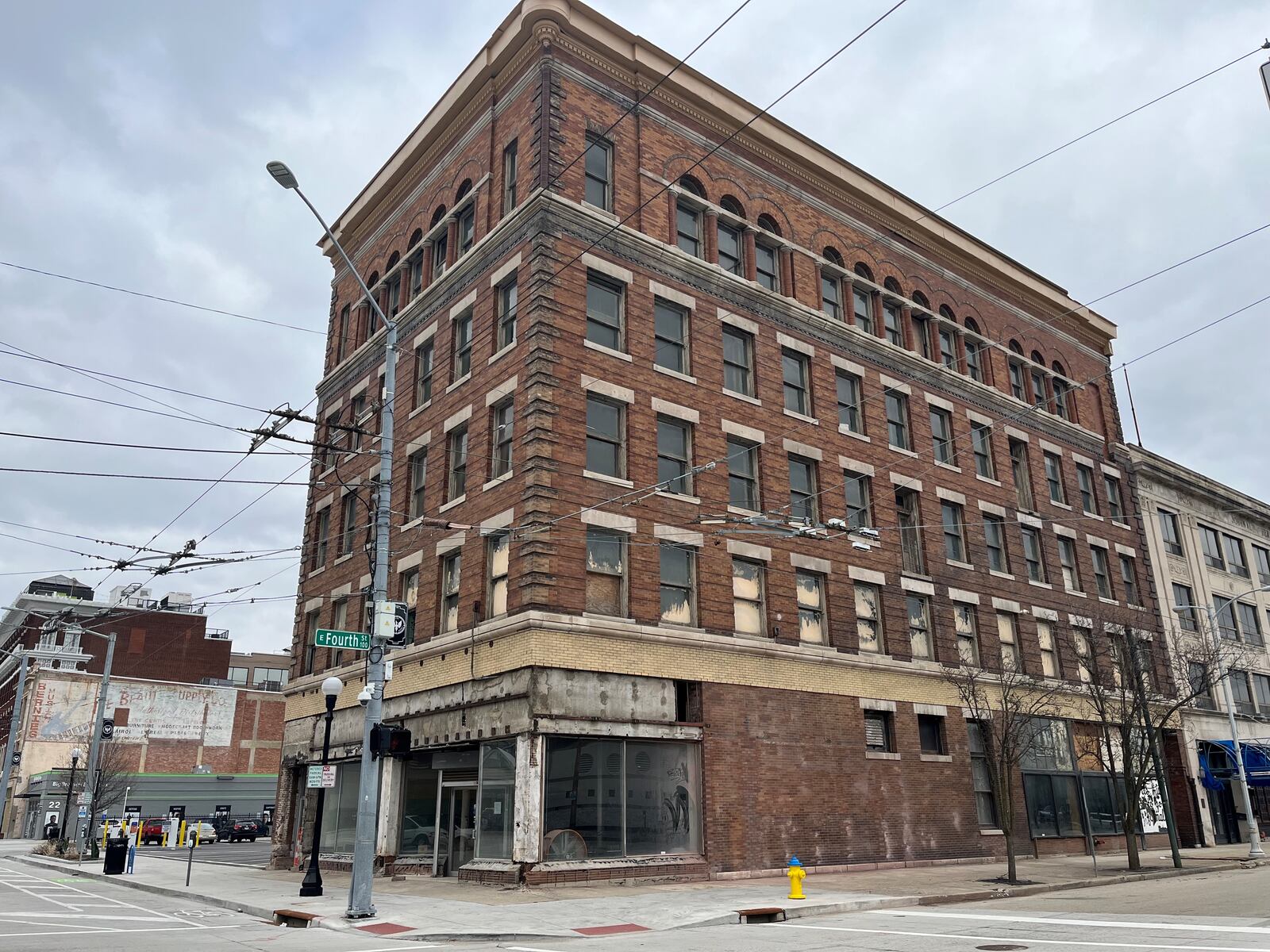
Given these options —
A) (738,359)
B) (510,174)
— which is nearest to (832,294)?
(738,359)

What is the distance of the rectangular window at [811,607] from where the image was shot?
27406mm

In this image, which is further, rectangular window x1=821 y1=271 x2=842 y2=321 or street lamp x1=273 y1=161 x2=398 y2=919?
rectangular window x1=821 y1=271 x2=842 y2=321

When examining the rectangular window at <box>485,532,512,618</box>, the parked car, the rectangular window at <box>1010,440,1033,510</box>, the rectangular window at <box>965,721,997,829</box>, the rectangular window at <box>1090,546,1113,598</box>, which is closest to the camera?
the rectangular window at <box>485,532,512,618</box>

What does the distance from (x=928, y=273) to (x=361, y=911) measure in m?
28.8

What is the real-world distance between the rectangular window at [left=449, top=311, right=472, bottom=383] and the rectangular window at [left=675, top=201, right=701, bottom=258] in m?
6.45

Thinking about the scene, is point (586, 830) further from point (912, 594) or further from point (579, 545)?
point (912, 594)

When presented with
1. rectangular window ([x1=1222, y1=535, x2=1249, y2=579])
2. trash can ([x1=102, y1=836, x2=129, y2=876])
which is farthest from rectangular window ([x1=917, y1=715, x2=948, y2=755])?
rectangular window ([x1=1222, y1=535, x2=1249, y2=579])

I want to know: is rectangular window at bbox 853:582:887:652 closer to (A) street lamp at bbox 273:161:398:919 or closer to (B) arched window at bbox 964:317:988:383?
(B) arched window at bbox 964:317:988:383

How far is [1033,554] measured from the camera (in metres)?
35.8

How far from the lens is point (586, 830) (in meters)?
21.5

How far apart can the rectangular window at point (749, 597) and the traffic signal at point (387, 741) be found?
34.9 ft

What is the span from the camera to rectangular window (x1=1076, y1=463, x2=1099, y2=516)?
39.1 m

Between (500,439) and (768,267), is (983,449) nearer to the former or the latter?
(768,267)

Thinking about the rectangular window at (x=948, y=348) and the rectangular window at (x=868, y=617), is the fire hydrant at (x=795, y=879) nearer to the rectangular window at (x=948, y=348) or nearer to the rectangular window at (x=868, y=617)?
the rectangular window at (x=868, y=617)
